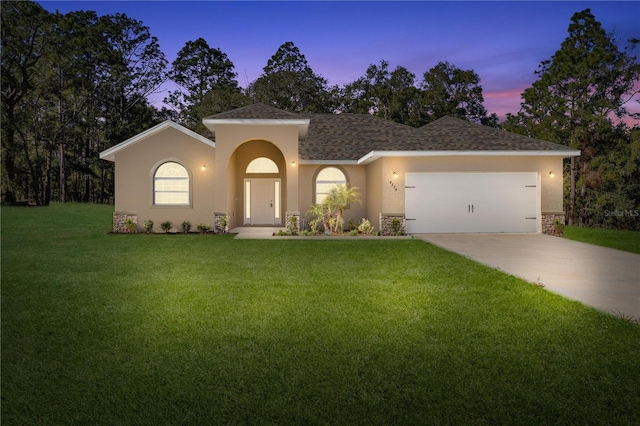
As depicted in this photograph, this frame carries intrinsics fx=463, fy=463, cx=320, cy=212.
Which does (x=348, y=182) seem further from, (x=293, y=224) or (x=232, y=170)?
(x=232, y=170)

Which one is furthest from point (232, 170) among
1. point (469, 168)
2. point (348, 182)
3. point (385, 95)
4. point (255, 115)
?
Result: point (385, 95)

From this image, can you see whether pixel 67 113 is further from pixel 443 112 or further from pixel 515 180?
pixel 515 180

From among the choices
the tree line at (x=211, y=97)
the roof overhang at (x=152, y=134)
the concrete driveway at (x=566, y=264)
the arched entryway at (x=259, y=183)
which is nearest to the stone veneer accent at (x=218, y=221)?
the roof overhang at (x=152, y=134)

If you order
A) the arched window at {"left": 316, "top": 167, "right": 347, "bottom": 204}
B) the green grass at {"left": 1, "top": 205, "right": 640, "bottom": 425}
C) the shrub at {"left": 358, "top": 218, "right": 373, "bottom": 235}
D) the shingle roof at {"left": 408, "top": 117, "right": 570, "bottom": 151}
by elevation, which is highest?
the shingle roof at {"left": 408, "top": 117, "right": 570, "bottom": 151}

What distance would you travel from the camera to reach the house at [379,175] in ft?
55.4

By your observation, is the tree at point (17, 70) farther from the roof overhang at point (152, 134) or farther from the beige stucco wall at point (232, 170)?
the beige stucco wall at point (232, 170)

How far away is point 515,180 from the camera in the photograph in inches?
675

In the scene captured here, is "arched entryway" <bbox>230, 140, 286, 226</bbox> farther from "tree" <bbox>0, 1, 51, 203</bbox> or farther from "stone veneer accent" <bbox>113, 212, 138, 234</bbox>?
"tree" <bbox>0, 1, 51, 203</bbox>

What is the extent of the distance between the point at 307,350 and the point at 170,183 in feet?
49.6

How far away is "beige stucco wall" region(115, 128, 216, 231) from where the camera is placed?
18.1 metres

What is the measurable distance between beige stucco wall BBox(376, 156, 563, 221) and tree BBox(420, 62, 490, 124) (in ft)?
65.1

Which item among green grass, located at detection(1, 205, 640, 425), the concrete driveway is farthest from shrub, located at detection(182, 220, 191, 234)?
green grass, located at detection(1, 205, 640, 425)

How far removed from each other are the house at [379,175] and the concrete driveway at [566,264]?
142cm

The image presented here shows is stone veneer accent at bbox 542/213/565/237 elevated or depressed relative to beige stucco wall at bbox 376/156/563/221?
depressed
